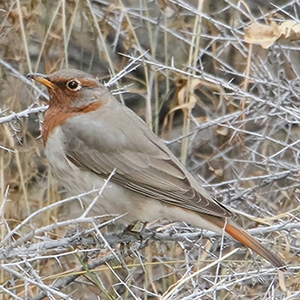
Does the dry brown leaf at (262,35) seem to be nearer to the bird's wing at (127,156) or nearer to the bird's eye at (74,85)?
the bird's wing at (127,156)

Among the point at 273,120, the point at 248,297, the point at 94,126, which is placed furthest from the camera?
the point at 273,120

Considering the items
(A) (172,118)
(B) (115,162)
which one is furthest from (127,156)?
(A) (172,118)

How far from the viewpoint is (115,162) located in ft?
13.6

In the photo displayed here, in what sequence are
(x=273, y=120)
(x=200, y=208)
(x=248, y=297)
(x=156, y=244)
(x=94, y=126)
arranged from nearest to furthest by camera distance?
1. (x=200, y=208)
2. (x=94, y=126)
3. (x=248, y=297)
4. (x=156, y=244)
5. (x=273, y=120)

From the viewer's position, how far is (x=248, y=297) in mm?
4699

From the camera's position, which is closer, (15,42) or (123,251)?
(123,251)

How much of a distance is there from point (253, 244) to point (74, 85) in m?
1.30

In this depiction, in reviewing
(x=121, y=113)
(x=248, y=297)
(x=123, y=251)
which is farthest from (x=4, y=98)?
(x=248, y=297)

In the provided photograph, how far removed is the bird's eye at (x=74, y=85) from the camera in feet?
13.9

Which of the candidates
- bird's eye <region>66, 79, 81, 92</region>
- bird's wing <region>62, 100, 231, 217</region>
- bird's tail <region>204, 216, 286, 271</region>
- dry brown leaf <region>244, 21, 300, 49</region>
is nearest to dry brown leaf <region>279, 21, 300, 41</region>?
dry brown leaf <region>244, 21, 300, 49</region>

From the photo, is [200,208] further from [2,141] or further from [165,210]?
[2,141]

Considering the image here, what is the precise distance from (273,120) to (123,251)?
173 cm

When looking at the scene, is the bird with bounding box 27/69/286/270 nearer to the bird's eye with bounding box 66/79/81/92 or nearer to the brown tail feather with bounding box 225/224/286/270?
the bird's eye with bounding box 66/79/81/92

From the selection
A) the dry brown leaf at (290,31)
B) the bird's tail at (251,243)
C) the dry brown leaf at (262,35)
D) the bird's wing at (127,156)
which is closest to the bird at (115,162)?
the bird's wing at (127,156)
